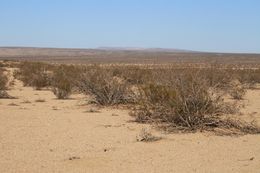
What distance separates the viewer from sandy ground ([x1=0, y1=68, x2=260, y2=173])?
8.45m

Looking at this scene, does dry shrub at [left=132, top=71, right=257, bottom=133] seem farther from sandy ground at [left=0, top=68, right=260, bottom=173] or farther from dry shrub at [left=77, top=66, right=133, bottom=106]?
dry shrub at [left=77, top=66, right=133, bottom=106]

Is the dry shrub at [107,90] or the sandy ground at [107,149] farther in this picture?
the dry shrub at [107,90]

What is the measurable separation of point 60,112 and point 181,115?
16.9 feet

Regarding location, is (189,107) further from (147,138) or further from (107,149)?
(107,149)

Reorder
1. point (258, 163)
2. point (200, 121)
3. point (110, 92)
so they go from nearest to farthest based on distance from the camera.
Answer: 1. point (258, 163)
2. point (200, 121)
3. point (110, 92)

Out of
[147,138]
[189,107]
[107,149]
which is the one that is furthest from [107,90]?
[107,149]

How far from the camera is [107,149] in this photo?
10055mm

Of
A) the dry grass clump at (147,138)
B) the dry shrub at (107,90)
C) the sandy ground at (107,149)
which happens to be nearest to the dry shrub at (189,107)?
the sandy ground at (107,149)

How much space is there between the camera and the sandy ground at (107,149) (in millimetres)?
8445

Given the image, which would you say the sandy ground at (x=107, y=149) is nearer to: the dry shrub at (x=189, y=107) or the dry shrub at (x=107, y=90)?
the dry shrub at (x=189, y=107)

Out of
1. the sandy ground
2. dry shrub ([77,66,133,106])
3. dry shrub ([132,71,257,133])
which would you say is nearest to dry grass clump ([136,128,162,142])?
the sandy ground

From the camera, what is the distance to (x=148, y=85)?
15.6 meters

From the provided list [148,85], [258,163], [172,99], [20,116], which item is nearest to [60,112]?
[20,116]

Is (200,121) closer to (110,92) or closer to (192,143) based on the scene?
(192,143)
